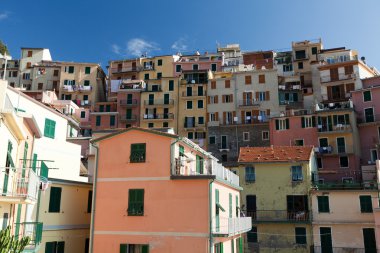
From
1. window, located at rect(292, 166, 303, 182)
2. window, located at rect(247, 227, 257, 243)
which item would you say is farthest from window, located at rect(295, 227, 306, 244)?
window, located at rect(292, 166, 303, 182)

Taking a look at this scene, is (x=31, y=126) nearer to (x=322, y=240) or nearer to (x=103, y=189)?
(x=103, y=189)

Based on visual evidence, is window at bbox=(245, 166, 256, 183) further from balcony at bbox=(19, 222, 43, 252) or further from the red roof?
balcony at bbox=(19, 222, 43, 252)

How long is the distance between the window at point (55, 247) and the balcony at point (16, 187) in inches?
301

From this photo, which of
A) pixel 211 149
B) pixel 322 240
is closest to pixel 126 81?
pixel 211 149

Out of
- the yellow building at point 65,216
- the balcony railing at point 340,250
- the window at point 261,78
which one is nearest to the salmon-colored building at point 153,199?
the yellow building at point 65,216

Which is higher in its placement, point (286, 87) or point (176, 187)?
point (286, 87)

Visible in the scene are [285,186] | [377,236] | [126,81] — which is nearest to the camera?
[377,236]

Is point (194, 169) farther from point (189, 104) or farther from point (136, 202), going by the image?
point (189, 104)

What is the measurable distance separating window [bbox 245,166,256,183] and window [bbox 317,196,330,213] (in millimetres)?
6774

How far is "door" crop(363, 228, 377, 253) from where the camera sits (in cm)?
3556

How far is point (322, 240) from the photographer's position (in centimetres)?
3734

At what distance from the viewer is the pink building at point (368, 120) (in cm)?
5147

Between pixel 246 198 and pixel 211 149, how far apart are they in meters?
20.2

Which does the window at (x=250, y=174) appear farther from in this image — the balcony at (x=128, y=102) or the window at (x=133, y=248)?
the balcony at (x=128, y=102)
